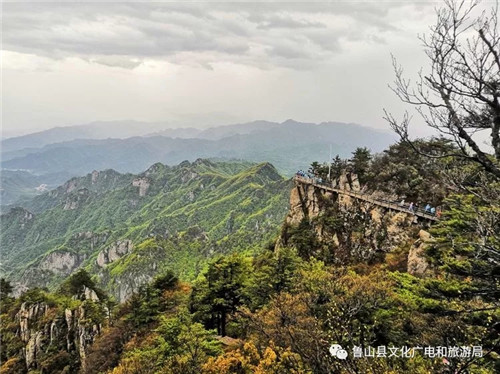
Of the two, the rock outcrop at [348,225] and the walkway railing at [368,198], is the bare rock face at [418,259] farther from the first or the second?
the rock outcrop at [348,225]

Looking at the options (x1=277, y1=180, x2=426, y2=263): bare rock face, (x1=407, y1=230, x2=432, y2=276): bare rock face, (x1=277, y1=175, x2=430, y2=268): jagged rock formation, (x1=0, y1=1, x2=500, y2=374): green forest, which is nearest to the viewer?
(x1=0, y1=1, x2=500, y2=374): green forest

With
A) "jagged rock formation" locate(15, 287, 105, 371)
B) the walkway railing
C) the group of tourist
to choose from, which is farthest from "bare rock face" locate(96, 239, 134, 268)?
the group of tourist

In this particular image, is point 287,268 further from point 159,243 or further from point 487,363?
point 159,243

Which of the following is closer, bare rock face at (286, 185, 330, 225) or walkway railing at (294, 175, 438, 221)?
walkway railing at (294, 175, 438, 221)

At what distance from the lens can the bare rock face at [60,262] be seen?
570ft

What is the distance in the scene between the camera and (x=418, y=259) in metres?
32.4

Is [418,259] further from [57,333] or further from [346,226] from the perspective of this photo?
[57,333]

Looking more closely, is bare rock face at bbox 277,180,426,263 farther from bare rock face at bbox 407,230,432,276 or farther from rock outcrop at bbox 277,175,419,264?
bare rock face at bbox 407,230,432,276

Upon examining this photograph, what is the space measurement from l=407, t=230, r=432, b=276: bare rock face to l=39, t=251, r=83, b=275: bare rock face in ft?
565

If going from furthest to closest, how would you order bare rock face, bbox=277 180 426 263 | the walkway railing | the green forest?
bare rock face, bbox=277 180 426 263 → the walkway railing → the green forest

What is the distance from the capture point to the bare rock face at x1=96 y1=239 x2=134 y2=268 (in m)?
162

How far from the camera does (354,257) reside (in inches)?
1642

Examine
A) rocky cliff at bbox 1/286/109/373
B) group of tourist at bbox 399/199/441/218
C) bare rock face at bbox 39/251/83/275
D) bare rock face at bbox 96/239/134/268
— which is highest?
group of tourist at bbox 399/199/441/218

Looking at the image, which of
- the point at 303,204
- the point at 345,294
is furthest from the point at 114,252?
the point at 345,294
